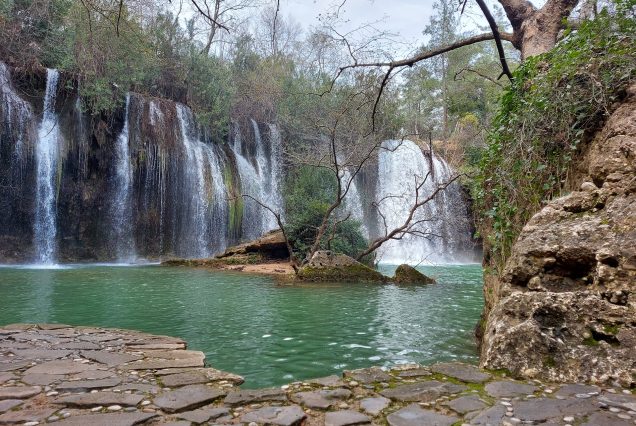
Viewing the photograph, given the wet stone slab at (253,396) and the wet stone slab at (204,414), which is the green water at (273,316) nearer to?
the wet stone slab at (253,396)

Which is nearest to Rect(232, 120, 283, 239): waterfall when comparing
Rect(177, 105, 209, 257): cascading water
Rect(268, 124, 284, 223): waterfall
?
Rect(268, 124, 284, 223): waterfall

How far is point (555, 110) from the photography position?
163 inches

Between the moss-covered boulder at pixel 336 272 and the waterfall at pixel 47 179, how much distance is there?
1043 centimetres

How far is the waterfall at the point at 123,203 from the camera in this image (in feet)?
60.4

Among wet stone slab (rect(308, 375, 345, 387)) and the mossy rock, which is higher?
the mossy rock

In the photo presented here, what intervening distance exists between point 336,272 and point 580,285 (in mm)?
8635

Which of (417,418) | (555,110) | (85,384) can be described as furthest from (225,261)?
(417,418)

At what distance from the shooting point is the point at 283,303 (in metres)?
8.00

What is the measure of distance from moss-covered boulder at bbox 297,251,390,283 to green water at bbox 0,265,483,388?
27.1 inches

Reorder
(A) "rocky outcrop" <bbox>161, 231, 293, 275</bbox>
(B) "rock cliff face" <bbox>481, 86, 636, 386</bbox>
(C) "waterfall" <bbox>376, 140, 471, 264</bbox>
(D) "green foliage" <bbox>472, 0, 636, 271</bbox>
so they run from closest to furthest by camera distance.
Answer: (B) "rock cliff face" <bbox>481, 86, 636, 386</bbox> < (D) "green foliage" <bbox>472, 0, 636, 271</bbox> < (A) "rocky outcrop" <bbox>161, 231, 293, 275</bbox> < (C) "waterfall" <bbox>376, 140, 471, 264</bbox>

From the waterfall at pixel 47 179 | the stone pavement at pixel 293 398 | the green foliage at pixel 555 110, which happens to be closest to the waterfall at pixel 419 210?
the waterfall at pixel 47 179

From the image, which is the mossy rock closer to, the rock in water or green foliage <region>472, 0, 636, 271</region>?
the rock in water

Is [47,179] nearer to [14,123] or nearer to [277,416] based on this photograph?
[14,123]

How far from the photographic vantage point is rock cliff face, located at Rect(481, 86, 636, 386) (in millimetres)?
2617
